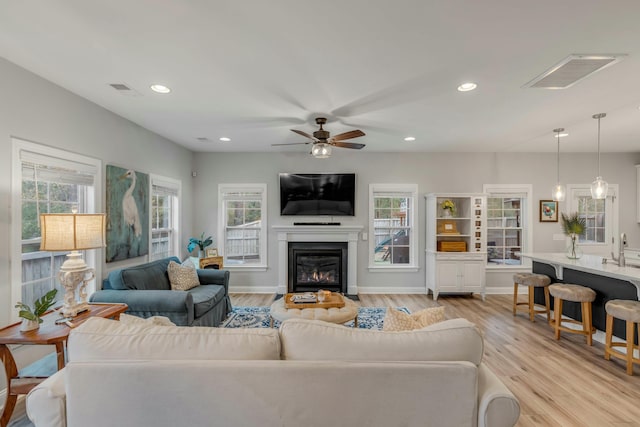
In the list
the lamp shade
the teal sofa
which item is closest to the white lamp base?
the lamp shade

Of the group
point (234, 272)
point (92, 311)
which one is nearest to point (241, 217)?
point (234, 272)

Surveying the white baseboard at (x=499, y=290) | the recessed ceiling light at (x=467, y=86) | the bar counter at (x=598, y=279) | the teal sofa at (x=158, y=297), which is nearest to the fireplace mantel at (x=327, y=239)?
the teal sofa at (x=158, y=297)

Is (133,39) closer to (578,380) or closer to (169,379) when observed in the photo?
(169,379)

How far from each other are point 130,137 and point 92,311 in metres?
2.32

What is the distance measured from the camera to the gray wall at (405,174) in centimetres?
545

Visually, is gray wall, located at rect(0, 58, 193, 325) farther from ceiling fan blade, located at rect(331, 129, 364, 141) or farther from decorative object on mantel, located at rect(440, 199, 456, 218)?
decorative object on mantel, located at rect(440, 199, 456, 218)

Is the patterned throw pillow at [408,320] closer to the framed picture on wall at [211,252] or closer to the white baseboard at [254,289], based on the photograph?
the white baseboard at [254,289]

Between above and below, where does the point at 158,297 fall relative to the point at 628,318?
above

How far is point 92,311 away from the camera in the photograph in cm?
233

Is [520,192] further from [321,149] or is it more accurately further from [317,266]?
[321,149]

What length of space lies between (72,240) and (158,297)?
1.09m

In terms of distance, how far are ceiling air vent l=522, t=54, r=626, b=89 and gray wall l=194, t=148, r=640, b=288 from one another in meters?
2.88

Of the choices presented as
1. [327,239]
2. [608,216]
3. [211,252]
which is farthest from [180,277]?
[608,216]

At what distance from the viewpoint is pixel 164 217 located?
468cm
